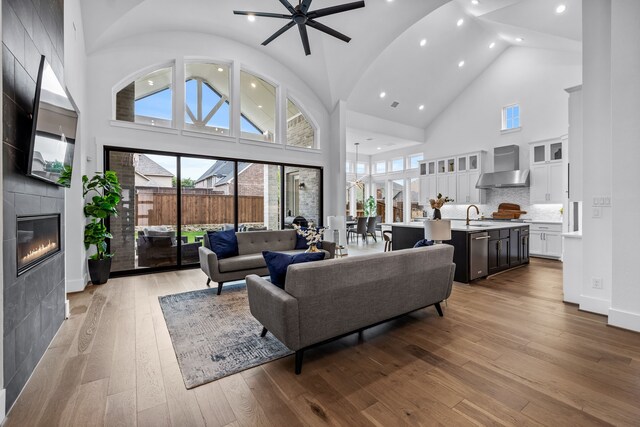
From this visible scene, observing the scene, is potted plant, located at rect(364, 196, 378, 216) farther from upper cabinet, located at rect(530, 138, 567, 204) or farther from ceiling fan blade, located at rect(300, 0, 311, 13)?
ceiling fan blade, located at rect(300, 0, 311, 13)

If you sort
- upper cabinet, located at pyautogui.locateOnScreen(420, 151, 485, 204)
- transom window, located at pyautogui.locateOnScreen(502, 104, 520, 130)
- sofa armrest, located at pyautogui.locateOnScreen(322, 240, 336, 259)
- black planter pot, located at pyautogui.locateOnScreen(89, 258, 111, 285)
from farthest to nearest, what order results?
upper cabinet, located at pyautogui.locateOnScreen(420, 151, 485, 204)
transom window, located at pyautogui.locateOnScreen(502, 104, 520, 130)
sofa armrest, located at pyautogui.locateOnScreen(322, 240, 336, 259)
black planter pot, located at pyautogui.locateOnScreen(89, 258, 111, 285)

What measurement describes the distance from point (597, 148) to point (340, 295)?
3363 millimetres

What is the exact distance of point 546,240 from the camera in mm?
6426

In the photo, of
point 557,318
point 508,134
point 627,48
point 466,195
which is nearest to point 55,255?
point 557,318

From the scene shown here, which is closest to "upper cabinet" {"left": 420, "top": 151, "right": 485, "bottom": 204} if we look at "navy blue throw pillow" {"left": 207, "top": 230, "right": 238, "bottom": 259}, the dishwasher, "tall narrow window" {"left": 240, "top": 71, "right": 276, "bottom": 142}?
the dishwasher

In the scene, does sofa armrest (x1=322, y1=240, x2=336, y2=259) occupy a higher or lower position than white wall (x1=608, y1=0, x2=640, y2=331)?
lower

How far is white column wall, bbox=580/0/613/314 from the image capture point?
3.08m

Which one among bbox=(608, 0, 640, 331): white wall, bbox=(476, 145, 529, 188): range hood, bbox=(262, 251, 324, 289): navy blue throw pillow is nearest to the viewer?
bbox=(262, 251, 324, 289): navy blue throw pillow

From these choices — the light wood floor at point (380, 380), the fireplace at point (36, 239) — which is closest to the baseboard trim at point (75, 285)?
the light wood floor at point (380, 380)

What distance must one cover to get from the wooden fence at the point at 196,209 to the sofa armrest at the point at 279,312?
3857 mm

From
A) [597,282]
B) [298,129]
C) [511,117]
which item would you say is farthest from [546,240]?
[298,129]

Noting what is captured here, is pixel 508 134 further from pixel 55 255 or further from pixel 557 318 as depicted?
pixel 55 255

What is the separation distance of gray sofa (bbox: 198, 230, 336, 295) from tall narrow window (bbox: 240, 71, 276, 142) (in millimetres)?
2603

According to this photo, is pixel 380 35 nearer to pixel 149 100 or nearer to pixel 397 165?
pixel 149 100
